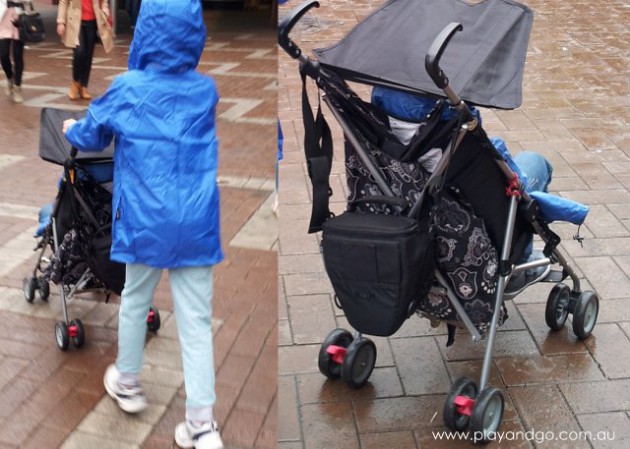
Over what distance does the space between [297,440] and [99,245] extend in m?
1.03

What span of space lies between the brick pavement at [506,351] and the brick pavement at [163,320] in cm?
20

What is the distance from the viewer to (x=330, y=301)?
406cm

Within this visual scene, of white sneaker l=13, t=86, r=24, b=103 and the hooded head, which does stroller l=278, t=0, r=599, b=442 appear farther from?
white sneaker l=13, t=86, r=24, b=103

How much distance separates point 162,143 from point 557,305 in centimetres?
196

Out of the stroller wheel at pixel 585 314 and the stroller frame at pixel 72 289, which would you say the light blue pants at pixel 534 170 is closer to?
the stroller wheel at pixel 585 314

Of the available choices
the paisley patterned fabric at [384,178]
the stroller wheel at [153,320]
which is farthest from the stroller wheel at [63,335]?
the paisley patterned fabric at [384,178]

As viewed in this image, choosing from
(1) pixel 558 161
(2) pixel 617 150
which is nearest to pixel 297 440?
(1) pixel 558 161

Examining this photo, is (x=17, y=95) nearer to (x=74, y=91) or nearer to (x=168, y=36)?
(x=74, y=91)

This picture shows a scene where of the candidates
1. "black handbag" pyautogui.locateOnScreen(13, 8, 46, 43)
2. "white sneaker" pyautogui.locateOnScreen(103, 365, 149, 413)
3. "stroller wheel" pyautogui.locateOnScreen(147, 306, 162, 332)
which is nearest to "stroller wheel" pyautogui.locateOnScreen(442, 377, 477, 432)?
"white sneaker" pyautogui.locateOnScreen(103, 365, 149, 413)

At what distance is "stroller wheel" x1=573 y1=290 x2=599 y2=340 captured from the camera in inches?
144

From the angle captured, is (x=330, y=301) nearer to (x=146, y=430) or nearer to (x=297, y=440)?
(x=297, y=440)

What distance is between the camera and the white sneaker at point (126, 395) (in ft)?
10.1

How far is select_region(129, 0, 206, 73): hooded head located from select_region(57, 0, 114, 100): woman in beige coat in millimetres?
855

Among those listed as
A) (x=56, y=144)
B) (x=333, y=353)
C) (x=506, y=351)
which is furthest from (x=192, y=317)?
(x=506, y=351)
